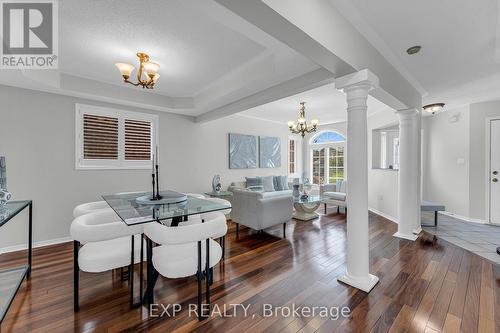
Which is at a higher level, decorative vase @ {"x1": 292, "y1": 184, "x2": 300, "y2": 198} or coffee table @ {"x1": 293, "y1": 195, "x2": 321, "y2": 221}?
decorative vase @ {"x1": 292, "y1": 184, "x2": 300, "y2": 198}

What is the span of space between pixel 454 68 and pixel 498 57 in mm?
371

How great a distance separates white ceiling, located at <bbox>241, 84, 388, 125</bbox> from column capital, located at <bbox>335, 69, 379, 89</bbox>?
59.7 inches

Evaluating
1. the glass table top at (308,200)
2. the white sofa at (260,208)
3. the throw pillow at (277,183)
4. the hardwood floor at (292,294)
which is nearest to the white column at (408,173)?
the hardwood floor at (292,294)

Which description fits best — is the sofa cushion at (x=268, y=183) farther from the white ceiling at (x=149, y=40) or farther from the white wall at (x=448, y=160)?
the white wall at (x=448, y=160)

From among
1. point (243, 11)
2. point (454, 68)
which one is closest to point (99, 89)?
point (243, 11)

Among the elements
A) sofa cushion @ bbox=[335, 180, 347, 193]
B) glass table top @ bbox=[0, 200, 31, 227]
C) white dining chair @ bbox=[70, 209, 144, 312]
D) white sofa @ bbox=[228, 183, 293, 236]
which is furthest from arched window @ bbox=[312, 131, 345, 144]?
glass table top @ bbox=[0, 200, 31, 227]

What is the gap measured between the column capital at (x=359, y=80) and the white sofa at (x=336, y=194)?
11.1 ft

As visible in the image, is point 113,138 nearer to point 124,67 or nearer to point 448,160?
point 124,67

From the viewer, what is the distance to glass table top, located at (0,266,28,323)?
168cm

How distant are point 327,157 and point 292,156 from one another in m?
1.15

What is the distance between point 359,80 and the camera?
2.04 metres

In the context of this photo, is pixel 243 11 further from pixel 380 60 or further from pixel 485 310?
pixel 485 310

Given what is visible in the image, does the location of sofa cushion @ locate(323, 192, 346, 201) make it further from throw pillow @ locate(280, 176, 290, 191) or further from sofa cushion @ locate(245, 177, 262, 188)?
sofa cushion @ locate(245, 177, 262, 188)

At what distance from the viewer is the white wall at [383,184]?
4.54 m
